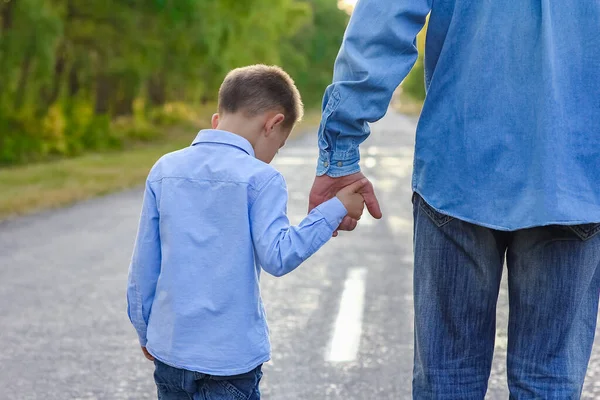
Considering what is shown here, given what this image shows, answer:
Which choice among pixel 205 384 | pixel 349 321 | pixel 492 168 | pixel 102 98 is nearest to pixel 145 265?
pixel 205 384

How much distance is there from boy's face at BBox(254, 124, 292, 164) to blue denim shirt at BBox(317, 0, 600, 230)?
8.5 inches

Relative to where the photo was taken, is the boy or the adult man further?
the boy

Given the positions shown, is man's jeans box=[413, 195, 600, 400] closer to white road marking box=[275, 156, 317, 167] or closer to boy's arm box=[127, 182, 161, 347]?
boy's arm box=[127, 182, 161, 347]

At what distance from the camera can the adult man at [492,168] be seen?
2408 millimetres

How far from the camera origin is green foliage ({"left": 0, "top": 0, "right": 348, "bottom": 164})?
60.8 ft

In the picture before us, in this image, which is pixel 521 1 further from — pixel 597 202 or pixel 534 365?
pixel 534 365

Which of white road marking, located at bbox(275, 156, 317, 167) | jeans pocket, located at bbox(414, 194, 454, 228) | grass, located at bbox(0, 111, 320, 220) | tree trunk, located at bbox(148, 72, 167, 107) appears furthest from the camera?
tree trunk, located at bbox(148, 72, 167, 107)

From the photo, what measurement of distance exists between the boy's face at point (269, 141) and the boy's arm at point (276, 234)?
0.52 feet

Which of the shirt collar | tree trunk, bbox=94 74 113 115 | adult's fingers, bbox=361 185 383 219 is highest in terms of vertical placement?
the shirt collar

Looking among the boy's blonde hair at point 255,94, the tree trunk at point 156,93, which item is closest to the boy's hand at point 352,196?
the boy's blonde hair at point 255,94

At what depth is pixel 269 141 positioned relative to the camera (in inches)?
108

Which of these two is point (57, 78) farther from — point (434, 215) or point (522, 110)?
point (522, 110)

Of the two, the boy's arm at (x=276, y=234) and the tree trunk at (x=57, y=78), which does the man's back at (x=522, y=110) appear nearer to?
the boy's arm at (x=276, y=234)

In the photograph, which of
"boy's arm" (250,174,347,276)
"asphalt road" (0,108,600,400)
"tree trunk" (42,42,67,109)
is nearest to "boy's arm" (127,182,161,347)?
"boy's arm" (250,174,347,276)
